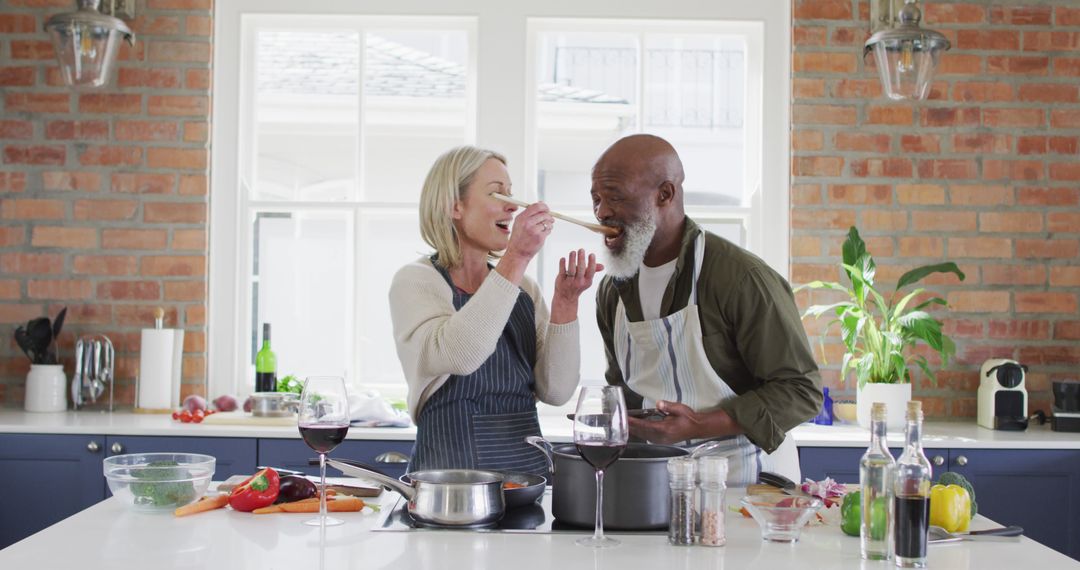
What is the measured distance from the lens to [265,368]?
13.6 feet

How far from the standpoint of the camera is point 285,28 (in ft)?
14.7

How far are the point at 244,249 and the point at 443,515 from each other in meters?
2.82

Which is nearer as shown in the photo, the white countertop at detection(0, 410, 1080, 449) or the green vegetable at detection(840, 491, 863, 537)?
the green vegetable at detection(840, 491, 863, 537)

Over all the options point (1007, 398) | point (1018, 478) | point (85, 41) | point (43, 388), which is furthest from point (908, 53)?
point (43, 388)

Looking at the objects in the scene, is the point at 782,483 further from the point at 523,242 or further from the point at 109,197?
the point at 109,197

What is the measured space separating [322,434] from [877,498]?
95 cm

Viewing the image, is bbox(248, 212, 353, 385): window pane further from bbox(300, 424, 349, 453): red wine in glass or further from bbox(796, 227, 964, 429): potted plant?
bbox(300, 424, 349, 453): red wine in glass

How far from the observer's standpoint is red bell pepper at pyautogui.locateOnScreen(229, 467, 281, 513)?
204 centimetres

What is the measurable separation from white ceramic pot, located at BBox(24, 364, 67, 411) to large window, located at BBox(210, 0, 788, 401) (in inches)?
27.2

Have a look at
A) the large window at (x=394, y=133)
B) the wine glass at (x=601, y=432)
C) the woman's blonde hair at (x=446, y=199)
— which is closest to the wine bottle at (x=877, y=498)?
the wine glass at (x=601, y=432)

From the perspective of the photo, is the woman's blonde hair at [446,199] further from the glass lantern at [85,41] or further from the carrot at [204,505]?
the glass lantern at [85,41]

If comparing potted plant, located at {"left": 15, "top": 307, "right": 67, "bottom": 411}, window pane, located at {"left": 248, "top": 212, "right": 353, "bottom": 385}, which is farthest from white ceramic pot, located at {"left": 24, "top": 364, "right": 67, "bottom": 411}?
window pane, located at {"left": 248, "top": 212, "right": 353, "bottom": 385}

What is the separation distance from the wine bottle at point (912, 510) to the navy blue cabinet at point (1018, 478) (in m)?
2.03

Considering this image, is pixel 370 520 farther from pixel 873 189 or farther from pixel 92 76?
pixel 873 189
